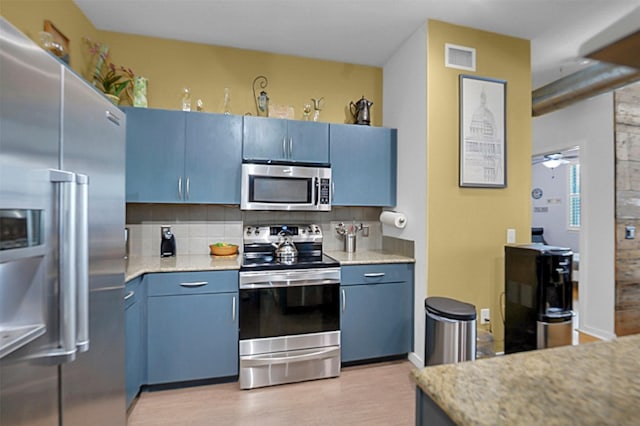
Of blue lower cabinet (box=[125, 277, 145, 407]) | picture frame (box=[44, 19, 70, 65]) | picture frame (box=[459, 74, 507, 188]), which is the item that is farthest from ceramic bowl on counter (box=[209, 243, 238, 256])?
picture frame (box=[459, 74, 507, 188])

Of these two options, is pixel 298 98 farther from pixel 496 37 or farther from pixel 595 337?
pixel 595 337

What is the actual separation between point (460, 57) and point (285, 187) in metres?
1.87

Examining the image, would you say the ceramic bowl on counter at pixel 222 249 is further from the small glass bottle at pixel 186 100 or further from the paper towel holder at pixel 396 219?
the paper towel holder at pixel 396 219

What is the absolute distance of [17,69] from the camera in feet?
2.85

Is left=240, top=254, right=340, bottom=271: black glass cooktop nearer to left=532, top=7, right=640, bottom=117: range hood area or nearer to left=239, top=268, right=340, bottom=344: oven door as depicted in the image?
left=239, top=268, right=340, bottom=344: oven door

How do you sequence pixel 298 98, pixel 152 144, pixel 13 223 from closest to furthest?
1. pixel 13 223
2. pixel 152 144
3. pixel 298 98

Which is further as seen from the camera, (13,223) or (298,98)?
(298,98)

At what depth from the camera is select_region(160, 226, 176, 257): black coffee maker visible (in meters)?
2.74

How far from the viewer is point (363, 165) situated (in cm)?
298

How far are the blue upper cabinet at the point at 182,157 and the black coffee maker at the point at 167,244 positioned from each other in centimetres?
35

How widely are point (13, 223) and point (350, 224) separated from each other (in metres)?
2.71

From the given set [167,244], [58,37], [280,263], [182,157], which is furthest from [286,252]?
[58,37]

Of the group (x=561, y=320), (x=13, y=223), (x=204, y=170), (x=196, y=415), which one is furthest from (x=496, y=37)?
(x=196, y=415)

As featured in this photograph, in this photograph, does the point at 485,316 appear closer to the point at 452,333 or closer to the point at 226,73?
the point at 452,333
